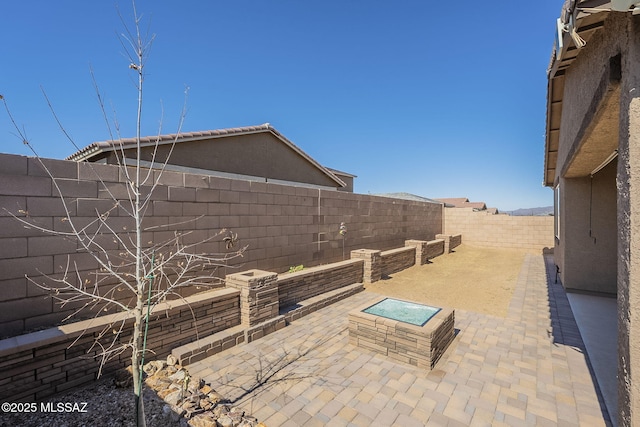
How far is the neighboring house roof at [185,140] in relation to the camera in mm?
8453

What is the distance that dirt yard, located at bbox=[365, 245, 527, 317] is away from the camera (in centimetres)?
761

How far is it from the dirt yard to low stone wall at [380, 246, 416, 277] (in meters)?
0.25

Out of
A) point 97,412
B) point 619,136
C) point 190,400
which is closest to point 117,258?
point 97,412

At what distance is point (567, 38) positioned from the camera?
2951mm

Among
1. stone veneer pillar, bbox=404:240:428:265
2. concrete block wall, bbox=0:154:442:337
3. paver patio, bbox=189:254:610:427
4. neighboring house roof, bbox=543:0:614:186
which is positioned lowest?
paver patio, bbox=189:254:610:427

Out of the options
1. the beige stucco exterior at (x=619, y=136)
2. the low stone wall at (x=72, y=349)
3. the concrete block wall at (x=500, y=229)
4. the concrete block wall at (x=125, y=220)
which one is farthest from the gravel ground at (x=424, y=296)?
the beige stucco exterior at (x=619, y=136)

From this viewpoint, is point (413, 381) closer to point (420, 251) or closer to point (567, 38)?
Result: point (567, 38)

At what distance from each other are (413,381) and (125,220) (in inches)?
198

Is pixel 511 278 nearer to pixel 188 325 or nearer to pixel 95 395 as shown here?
pixel 188 325

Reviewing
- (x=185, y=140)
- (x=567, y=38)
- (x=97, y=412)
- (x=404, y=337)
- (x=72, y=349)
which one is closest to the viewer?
(x=567, y=38)

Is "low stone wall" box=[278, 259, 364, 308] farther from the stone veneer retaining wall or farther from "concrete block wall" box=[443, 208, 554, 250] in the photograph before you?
"concrete block wall" box=[443, 208, 554, 250]

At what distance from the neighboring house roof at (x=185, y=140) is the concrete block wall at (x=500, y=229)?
9.42 m

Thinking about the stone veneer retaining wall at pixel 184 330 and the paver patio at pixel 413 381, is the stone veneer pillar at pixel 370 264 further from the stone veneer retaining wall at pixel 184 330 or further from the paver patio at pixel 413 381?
the paver patio at pixel 413 381

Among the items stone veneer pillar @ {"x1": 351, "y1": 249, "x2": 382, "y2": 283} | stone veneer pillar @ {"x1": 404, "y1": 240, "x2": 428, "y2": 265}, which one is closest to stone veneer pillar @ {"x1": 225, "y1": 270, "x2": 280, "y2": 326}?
stone veneer pillar @ {"x1": 351, "y1": 249, "x2": 382, "y2": 283}
